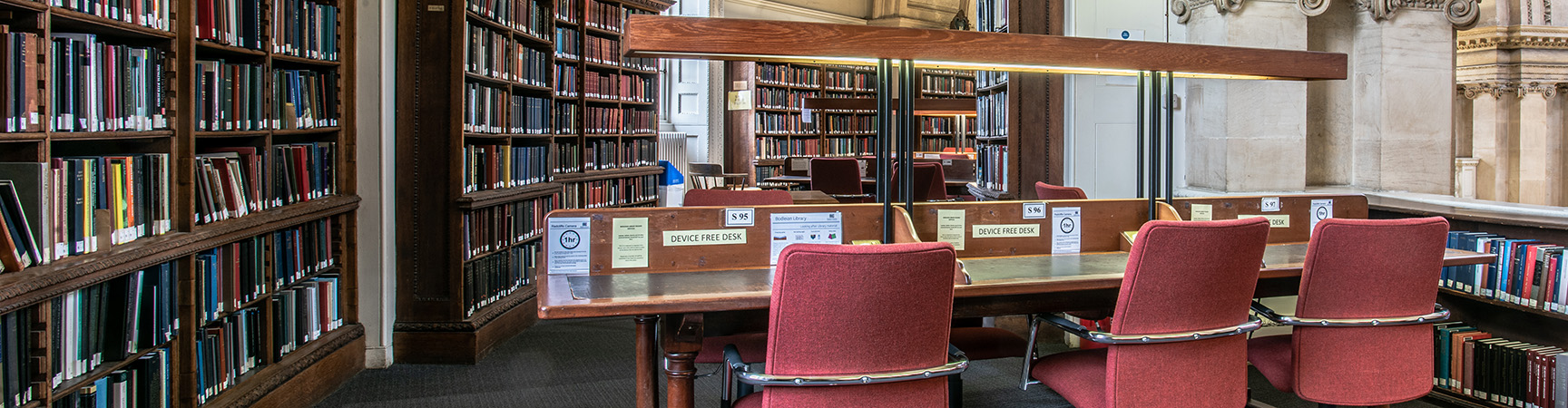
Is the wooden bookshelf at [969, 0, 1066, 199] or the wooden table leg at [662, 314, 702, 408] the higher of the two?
the wooden bookshelf at [969, 0, 1066, 199]

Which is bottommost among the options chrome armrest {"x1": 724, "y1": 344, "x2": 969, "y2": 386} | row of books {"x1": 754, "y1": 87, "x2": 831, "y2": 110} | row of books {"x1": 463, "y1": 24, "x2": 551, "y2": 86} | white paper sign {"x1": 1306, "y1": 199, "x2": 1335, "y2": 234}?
chrome armrest {"x1": 724, "y1": 344, "x2": 969, "y2": 386}

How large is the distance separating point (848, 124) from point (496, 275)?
8288mm

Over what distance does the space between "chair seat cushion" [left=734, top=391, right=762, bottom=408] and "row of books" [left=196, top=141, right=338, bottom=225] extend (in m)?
1.85

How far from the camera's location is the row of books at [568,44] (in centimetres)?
642

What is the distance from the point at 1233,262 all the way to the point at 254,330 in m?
3.03

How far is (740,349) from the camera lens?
9.29 feet

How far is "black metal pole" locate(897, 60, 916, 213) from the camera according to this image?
2.58 m

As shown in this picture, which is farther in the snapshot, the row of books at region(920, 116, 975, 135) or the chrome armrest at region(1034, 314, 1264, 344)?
the row of books at region(920, 116, 975, 135)

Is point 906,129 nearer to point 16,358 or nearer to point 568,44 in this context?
point 16,358

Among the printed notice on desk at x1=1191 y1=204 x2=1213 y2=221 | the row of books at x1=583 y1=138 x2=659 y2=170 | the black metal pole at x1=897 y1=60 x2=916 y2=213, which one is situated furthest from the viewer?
the row of books at x1=583 y1=138 x2=659 y2=170

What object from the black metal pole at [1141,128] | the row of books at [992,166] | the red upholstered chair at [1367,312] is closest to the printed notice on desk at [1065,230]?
the black metal pole at [1141,128]

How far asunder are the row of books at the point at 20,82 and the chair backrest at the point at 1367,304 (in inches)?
115

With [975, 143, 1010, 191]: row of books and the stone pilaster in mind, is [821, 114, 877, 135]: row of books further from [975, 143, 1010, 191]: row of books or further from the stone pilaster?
the stone pilaster

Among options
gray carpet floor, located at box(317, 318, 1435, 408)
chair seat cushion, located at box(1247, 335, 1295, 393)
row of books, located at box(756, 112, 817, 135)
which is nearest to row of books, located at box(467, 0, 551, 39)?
gray carpet floor, located at box(317, 318, 1435, 408)
